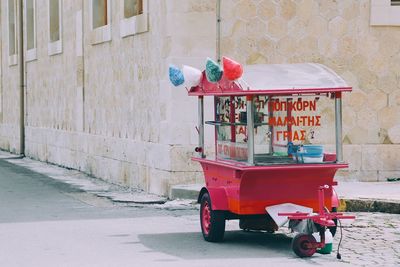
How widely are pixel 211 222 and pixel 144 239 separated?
960 mm

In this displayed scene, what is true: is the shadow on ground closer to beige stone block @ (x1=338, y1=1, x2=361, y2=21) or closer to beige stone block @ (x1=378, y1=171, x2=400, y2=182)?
beige stone block @ (x1=378, y1=171, x2=400, y2=182)

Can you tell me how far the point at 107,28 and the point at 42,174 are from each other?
162 inches

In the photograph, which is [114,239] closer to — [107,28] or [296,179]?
[296,179]

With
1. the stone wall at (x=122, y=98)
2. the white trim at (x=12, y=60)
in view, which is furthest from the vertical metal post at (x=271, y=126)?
the white trim at (x=12, y=60)

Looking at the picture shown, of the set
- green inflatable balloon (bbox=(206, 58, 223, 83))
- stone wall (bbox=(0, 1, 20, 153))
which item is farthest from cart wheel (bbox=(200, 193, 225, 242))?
stone wall (bbox=(0, 1, 20, 153))

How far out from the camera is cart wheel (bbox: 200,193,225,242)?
10.7m

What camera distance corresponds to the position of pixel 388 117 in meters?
15.6

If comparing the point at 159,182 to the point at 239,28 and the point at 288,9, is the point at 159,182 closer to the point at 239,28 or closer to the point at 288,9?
the point at 239,28

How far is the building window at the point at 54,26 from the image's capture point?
79.8 feet

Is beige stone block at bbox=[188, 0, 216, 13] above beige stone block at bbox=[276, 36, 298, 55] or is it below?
above

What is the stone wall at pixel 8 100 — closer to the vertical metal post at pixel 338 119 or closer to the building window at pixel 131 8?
the building window at pixel 131 8

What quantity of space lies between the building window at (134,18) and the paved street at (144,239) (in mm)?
3241

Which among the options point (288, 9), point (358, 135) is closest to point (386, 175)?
point (358, 135)

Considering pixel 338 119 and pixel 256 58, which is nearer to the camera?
pixel 338 119
